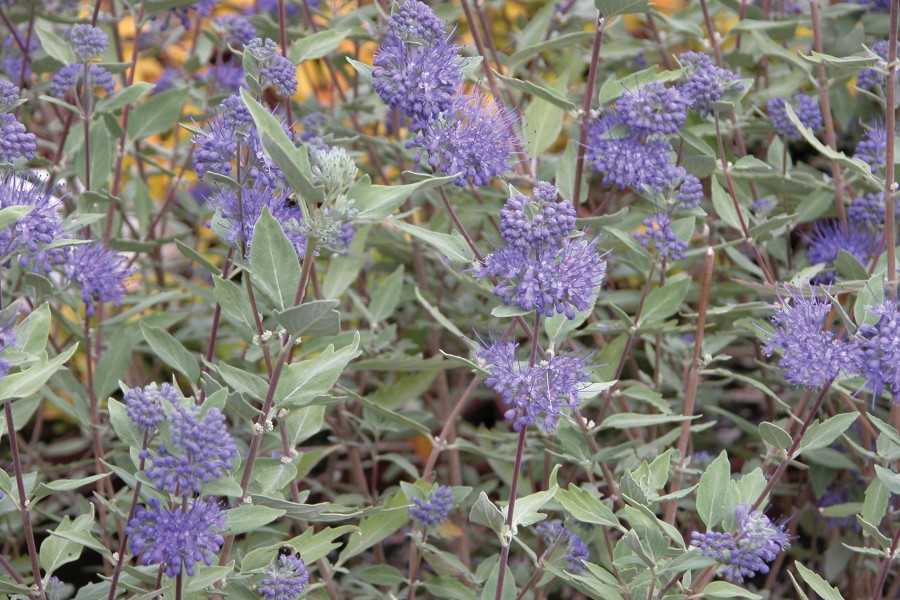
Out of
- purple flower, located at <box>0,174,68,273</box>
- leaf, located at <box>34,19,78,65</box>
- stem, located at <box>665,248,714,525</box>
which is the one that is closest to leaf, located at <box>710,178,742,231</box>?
stem, located at <box>665,248,714,525</box>

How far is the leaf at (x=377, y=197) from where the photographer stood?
1632 millimetres

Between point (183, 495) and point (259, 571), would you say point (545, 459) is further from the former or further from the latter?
point (183, 495)

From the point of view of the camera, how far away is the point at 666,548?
1808mm

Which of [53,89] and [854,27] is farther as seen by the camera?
[854,27]

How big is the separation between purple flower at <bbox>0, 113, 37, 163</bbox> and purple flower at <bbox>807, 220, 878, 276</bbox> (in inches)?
72.7

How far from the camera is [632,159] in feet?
6.95

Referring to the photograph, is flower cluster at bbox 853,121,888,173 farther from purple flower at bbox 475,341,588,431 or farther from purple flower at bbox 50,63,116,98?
purple flower at bbox 50,63,116,98

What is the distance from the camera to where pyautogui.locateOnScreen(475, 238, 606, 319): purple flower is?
1.68m

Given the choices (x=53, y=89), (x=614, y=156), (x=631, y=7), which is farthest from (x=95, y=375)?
(x=631, y=7)

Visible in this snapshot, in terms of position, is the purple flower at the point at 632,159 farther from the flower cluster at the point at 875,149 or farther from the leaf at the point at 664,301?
the flower cluster at the point at 875,149

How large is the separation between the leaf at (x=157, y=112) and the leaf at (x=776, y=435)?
1.70 m

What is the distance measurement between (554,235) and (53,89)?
4.64ft

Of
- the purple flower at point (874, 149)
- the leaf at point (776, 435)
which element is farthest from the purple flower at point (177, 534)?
the purple flower at point (874, 149)

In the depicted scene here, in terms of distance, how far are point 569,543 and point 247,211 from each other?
968mm
